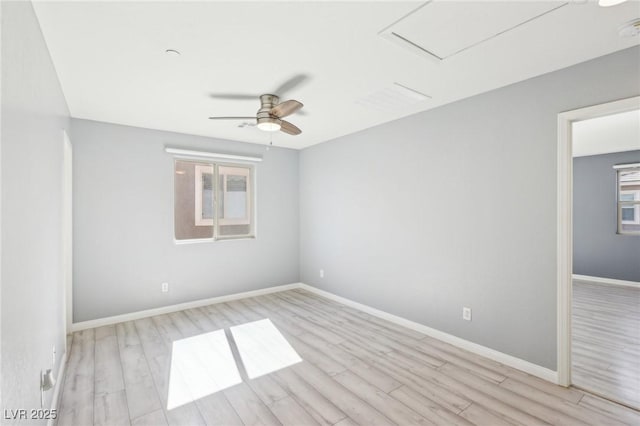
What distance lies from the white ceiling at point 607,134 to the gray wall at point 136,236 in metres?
4.79

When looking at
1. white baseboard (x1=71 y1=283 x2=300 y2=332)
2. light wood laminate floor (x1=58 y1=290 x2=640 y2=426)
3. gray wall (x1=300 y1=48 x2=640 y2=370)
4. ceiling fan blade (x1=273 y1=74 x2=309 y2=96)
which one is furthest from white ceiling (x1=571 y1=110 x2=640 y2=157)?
white baseboard (x1=71 y1=283 x2=300 y2=332)

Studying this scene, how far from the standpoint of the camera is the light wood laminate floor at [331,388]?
2.04 meters

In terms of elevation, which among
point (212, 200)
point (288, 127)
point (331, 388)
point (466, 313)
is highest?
point (288, 127)

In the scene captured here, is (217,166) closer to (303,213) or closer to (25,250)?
(303,213)

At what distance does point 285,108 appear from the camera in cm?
260

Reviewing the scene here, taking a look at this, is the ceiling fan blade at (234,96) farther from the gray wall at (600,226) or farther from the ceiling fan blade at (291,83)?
the gray wall at (600,226)

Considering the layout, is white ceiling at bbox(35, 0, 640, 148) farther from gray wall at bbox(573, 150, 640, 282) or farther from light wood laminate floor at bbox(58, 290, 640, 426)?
gray wall at bbox(573, 150, 640, 282)

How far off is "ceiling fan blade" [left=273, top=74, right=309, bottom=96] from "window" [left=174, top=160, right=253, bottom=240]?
7.50 ft

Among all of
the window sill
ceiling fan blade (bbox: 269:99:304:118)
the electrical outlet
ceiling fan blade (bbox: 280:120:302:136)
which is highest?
ceiling fan blade (bbox: 269:99:304:118)

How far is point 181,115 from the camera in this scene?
3506mm

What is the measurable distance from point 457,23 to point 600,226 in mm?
6477

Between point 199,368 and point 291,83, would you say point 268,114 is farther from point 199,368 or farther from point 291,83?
point 199,368

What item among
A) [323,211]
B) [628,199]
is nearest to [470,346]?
[323,211]

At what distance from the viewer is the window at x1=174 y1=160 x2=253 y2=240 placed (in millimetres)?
4664
